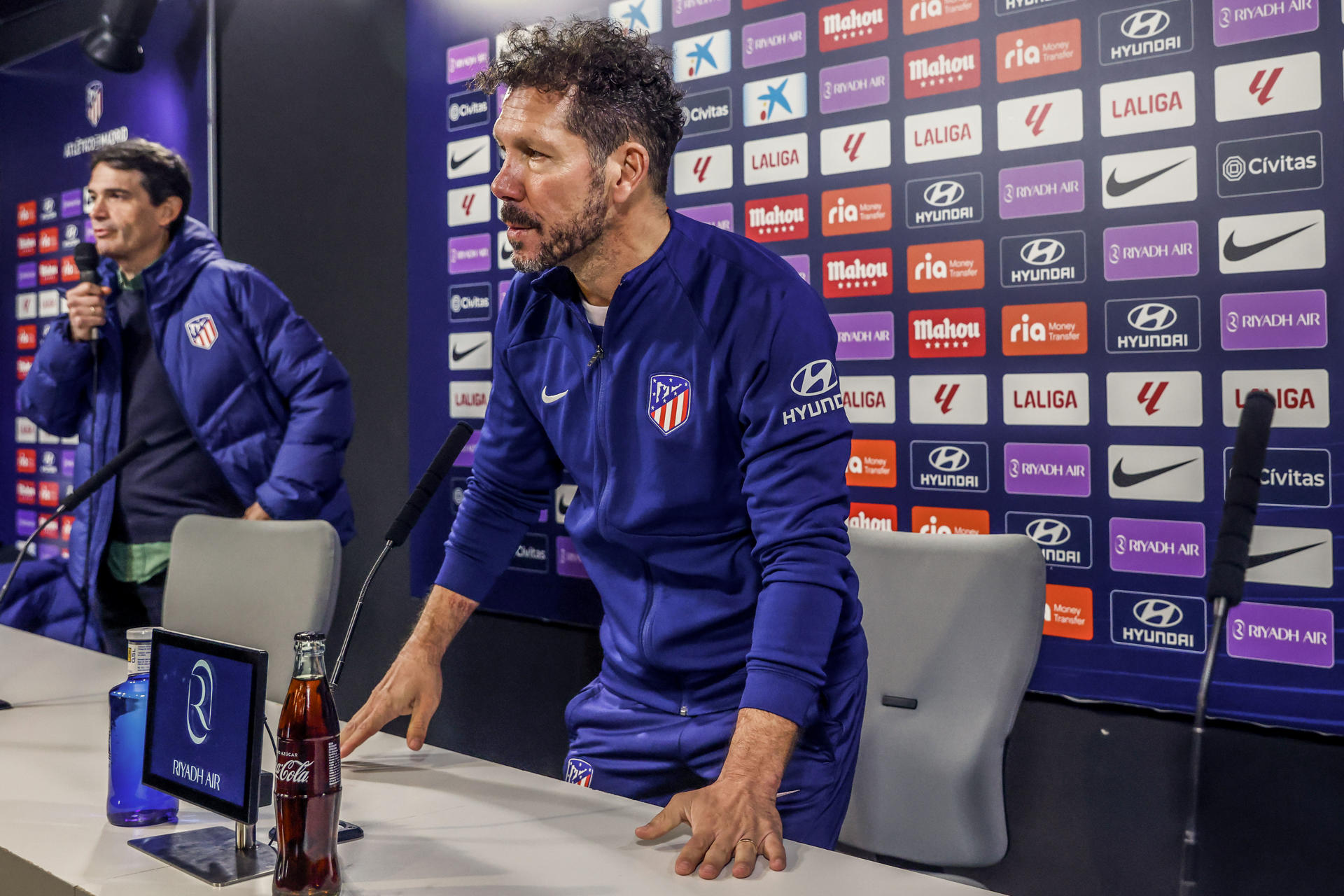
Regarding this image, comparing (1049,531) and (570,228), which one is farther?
(1049,531)

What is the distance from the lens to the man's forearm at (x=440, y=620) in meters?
1.43

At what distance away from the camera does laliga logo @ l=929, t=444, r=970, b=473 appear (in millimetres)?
2111

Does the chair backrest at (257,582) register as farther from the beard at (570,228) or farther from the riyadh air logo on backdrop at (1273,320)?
the riyadh air logo on backdrop at (1273,320)

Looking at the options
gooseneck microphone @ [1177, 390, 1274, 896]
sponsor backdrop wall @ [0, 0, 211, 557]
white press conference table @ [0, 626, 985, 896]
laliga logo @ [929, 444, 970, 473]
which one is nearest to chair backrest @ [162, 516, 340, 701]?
white press conference table @ [0, 626, 985, 896]

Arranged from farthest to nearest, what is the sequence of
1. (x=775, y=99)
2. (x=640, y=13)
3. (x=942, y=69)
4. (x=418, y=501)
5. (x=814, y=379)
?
(x=640, y=13) → (x=775, y=99) → (x=942, y=69) → (x=418, y=501) → (x=814, y=379)

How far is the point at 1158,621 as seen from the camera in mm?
1900

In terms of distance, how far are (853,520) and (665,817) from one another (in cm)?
132

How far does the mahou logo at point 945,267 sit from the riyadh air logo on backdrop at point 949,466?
1.01ft

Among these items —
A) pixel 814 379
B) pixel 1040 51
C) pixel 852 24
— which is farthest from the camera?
pixel 852 24

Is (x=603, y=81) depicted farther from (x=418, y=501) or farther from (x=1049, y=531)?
(x=1049, y=531)

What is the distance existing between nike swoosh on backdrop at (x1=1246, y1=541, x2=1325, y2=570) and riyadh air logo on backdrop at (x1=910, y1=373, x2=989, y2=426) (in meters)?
0.52

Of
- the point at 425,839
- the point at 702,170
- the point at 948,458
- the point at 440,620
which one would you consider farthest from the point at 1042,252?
the point at 425,839

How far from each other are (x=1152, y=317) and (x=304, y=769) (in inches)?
63.0

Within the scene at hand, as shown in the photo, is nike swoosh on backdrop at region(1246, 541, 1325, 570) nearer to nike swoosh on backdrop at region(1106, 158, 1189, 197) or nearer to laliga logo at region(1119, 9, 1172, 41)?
nike swoosh on backdrop at region(1106, 158, 1189, 197)
